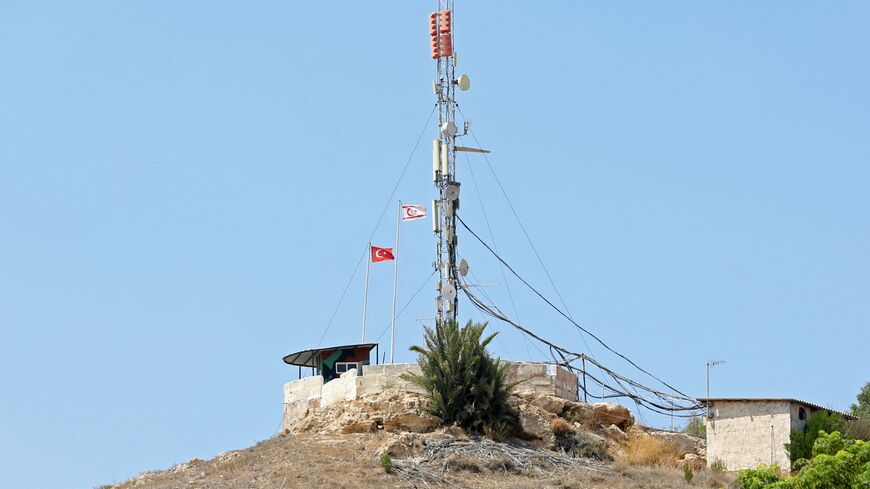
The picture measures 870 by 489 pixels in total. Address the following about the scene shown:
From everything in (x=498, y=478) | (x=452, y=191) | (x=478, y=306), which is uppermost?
(x=452, y=191)

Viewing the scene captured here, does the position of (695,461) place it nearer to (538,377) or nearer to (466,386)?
(538,377)

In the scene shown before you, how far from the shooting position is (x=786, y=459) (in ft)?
135

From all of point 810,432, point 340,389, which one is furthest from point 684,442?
point 340,389

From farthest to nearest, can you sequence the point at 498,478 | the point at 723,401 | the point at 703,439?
the point at 703,439, the point at 723,401, the point at 498,478

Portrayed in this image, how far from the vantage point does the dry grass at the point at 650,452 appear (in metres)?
43.2

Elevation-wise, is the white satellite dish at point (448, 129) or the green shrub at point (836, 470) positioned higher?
the white satellite dish at point (448, 129)

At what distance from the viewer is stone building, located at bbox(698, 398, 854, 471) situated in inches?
1638

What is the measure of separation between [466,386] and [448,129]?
8612 millimetres

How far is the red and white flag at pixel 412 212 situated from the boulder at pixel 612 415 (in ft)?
25.5

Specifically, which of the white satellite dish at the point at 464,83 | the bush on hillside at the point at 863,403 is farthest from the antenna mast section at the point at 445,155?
the bush on hillside at the point at 863,403

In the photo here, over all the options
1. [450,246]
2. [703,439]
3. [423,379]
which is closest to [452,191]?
[450,246]

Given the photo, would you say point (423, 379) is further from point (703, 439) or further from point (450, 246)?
point (703, 439)

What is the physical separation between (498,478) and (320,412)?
7518mm

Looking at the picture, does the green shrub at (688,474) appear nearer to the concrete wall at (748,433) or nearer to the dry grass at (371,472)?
the dry grass at (371,472)
